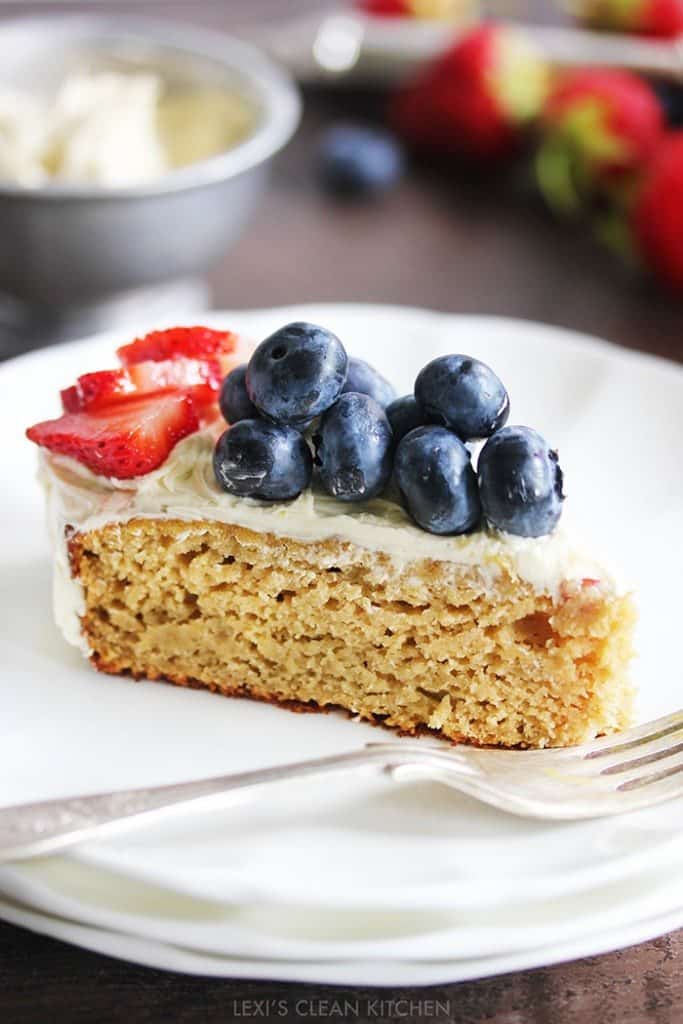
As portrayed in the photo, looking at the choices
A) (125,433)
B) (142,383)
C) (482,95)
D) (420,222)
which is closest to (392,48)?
(482,95)

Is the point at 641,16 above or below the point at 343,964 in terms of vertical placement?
above

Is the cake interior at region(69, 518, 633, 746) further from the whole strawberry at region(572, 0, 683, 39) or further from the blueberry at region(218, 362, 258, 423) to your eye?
the whole strawberry at region(572, 0, 683, 39)

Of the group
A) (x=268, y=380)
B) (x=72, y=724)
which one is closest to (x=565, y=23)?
(x=268, y=380)

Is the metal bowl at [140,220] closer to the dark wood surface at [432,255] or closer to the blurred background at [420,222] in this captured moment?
the blurred background at [420,222]

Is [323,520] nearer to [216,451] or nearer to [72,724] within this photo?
[216,451]

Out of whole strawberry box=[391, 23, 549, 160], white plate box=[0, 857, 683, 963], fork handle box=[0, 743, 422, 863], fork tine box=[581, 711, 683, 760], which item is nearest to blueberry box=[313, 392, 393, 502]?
fork handle box=[0, 743, 422, 863]

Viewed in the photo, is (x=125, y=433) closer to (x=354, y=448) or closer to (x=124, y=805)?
(x=354, y=448)
